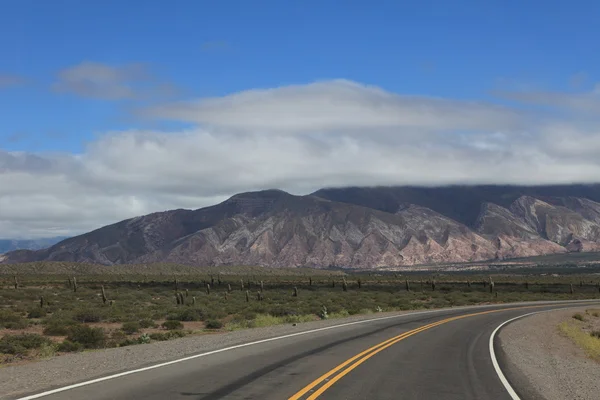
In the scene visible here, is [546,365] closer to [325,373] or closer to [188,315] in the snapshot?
[325,373]

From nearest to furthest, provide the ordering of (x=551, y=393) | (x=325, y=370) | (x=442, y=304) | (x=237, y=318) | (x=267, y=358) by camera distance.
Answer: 1. (x=551, y=393)
2. (x=325, y=370)
3. (x=267, y=358)
4. (x=237, y=318)
5. (x=442, y=304)

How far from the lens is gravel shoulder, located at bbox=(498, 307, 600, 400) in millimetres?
13922

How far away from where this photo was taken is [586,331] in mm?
34406

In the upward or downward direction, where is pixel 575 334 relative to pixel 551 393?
downward

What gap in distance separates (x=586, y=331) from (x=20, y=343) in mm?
28626

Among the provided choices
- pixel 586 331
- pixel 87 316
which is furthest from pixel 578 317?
pixel 87 316

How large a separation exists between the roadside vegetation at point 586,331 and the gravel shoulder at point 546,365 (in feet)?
1.42

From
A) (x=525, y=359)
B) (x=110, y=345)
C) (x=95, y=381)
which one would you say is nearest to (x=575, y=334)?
(x=525, y=359)

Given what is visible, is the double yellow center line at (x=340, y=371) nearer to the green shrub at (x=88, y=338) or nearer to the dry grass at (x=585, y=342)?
the dry grass at (x=585, y=342)

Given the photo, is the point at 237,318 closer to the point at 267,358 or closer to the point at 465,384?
the point at 267,358

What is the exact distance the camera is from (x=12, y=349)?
64.4 feet

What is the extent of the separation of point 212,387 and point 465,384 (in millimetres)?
5651

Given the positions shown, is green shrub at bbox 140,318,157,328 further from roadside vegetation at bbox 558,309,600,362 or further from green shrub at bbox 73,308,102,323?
roadside vegetation at bbox 558,309,600,362

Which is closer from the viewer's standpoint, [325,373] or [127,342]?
[325,373]
